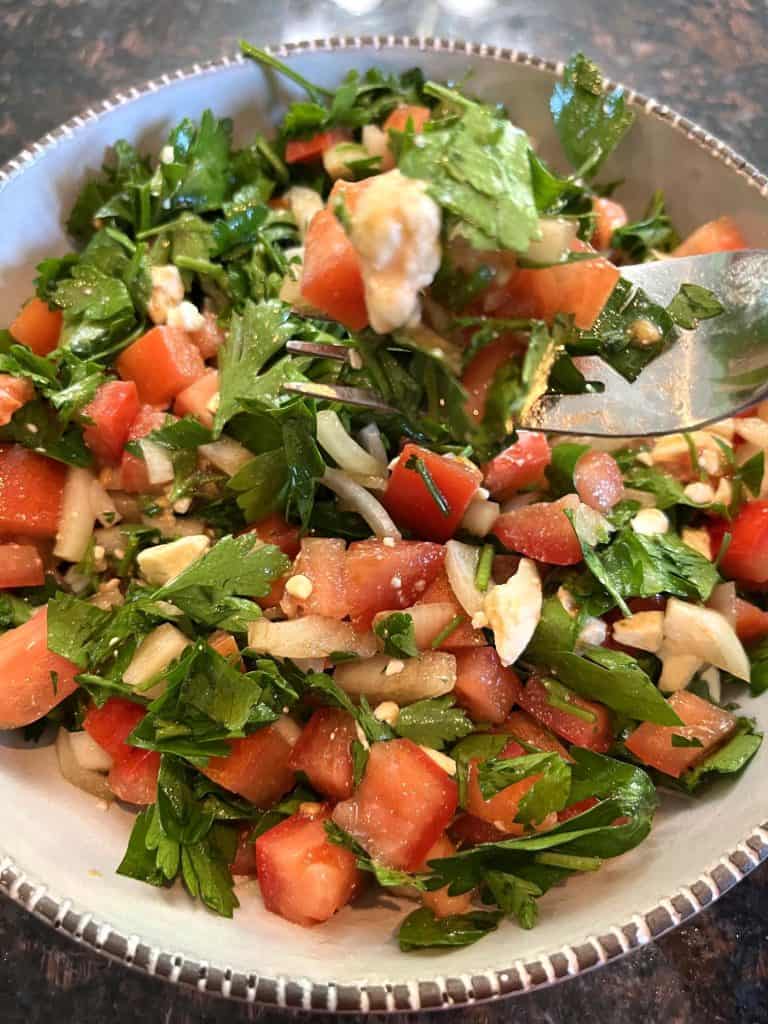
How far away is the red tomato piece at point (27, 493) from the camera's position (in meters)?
1.92

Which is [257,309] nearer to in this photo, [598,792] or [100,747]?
[100,747]

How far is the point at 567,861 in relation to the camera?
5.21 ft

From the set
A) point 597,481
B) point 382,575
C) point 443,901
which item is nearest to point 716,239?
point 597,481

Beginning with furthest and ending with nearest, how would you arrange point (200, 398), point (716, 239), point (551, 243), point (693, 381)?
point (716, 239) → point (200, 398) → point (693, 381) → point (551, 243)

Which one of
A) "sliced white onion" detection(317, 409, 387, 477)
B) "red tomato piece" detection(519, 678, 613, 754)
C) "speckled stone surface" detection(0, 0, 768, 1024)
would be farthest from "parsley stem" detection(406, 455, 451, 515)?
"speckled stone surface" detection(0, 0, 768, 1024)

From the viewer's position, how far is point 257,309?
6.72 feet

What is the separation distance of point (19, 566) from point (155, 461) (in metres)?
0.38

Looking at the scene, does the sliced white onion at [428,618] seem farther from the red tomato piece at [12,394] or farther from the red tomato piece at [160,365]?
the red tomato piece at [12,394]

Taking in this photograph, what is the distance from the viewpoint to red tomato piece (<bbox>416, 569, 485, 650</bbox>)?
177 cm

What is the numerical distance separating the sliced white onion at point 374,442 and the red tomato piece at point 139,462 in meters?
0.50

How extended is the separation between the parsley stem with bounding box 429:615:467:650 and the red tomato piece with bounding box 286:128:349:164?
1432 millimetres

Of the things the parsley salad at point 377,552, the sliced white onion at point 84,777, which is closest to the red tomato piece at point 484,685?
the parsley salad at point 377,552

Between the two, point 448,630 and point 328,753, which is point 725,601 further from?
point 328,753

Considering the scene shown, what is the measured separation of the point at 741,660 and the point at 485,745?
0.60 metres
